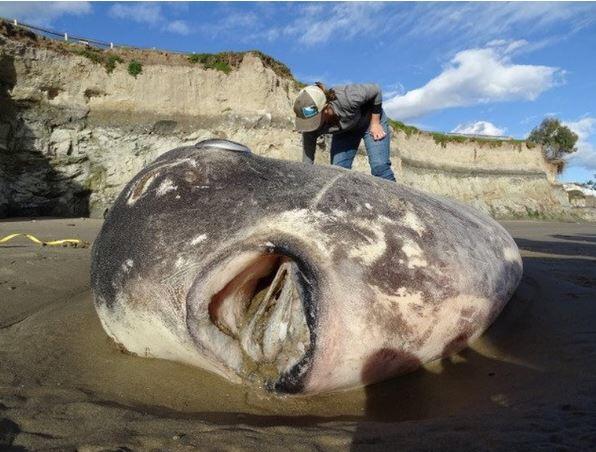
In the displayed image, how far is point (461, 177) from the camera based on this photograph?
24234 mm

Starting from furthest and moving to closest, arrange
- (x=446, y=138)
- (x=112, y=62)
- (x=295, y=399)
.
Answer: (x=446, y=138), (x=112, y=62), (x=295, y=399)

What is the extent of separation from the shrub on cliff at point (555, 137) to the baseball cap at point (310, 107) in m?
43.3

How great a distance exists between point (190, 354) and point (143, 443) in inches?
24.9

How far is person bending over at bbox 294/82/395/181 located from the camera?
4352mm

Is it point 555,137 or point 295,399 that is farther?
point 555,137

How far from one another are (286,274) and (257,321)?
25 centimetres

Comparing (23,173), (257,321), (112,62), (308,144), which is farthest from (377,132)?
(112,62)

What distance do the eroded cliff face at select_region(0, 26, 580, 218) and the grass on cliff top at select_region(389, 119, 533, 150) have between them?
537 centimetres

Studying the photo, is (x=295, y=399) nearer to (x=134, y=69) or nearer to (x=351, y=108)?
(x=351, y=108)

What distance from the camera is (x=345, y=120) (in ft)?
15.3

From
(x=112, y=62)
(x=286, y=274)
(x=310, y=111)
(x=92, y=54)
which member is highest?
(x=92, y=54)

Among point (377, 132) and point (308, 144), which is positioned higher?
point (377, 132)

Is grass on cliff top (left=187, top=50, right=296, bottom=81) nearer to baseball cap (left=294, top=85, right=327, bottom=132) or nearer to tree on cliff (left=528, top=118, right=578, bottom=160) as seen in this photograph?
baseball cap (left=294, top=85, right=327, bottom=132)

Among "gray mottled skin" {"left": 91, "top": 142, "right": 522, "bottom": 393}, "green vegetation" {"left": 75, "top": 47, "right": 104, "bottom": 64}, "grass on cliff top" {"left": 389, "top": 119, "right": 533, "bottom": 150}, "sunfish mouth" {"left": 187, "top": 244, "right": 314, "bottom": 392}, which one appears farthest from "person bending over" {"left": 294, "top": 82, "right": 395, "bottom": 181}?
"grass on cliff top" {"left": 389, "top": 119, "right": 533, "bottom": 150}
